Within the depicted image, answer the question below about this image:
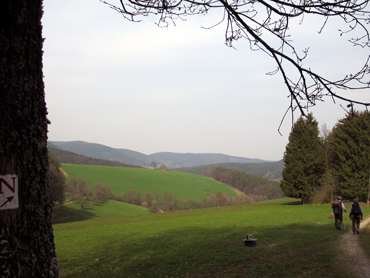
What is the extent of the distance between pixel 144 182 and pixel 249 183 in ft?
128

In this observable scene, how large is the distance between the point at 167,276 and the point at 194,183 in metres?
92.6

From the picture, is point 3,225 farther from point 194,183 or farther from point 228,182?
point 228,182

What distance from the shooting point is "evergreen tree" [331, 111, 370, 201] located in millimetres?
43156

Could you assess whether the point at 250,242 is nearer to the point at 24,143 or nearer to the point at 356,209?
the point at 356,209

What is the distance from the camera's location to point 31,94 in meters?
2.52

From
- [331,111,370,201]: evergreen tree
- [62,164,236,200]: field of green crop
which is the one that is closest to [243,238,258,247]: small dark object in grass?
[331,111,370,201]: evergreen tree

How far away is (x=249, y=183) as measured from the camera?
112 m

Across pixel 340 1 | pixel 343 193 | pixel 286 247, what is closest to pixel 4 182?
pixel 340 1

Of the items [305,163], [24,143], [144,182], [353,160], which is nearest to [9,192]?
[24,143]

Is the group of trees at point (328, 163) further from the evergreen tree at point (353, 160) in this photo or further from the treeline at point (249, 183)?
the treeline at point (249, 183)

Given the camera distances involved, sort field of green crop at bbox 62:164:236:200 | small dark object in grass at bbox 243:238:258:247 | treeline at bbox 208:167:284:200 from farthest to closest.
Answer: treeline at bbox 208:167:284:200 < field of green crop at bbox 62:164:236:200 < small dark object in grass at bbox 243:238:258:247

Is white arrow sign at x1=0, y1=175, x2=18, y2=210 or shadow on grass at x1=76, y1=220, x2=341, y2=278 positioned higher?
white arrow sign at x1=0, y1=175, x2=18, y2=210

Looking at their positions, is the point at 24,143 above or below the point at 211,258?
above

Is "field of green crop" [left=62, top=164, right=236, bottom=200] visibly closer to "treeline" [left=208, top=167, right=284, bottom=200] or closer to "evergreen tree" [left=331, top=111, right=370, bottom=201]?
"treeline" [left=208, top=167, right=284, bottom=200]
